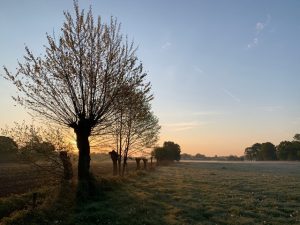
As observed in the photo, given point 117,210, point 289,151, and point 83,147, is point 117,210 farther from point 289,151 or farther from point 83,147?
point 289,151

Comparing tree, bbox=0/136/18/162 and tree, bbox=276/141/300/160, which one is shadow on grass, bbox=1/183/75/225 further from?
tree, bbox=276/141/300/160

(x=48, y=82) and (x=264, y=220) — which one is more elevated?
(x=48, y=82)

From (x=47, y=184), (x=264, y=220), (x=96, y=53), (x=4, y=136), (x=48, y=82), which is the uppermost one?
(x=96, y=53)

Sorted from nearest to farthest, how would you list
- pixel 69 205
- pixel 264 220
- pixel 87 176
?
pixel 264 220 → pixel 69 205 → pixel 87 176

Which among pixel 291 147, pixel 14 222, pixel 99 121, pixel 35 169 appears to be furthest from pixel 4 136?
pixel 291 147

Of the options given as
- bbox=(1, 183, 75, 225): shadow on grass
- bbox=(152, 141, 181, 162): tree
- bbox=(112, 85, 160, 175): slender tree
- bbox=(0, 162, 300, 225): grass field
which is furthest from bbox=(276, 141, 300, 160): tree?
bbox=(1, 183, 75, 225): shadow on grass

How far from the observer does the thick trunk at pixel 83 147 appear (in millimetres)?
28328

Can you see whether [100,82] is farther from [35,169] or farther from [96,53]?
[35,169]

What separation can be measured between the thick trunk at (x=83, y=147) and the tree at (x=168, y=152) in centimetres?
11406

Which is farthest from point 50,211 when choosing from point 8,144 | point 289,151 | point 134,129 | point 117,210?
point 289,151

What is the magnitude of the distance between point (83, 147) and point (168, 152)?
12618cm

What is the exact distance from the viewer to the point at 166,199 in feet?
88.7

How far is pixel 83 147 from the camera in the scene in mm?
28578

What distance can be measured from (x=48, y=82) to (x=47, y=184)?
8.23 metres
